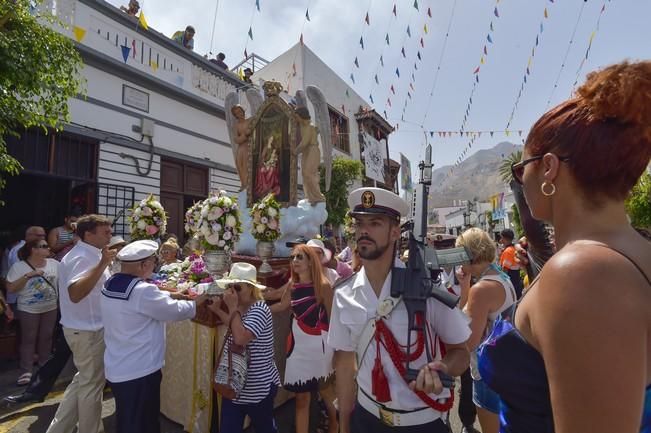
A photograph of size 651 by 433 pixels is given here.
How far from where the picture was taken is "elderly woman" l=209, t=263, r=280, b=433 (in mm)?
2734

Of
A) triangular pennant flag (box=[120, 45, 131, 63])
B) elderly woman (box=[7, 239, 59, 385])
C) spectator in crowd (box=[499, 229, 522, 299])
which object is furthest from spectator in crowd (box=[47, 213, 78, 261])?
spectator in crowd (box=[499, 229, 522, 299])

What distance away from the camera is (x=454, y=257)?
8.02ft

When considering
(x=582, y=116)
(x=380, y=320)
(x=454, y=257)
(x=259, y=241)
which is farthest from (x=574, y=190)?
(x=259, y=241)

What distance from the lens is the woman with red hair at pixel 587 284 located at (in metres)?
0.76

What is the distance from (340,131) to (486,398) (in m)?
23.2

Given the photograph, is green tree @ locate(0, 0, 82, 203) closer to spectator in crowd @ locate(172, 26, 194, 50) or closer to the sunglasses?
the sunglasses

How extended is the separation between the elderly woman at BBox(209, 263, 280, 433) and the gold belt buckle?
3.96 feet

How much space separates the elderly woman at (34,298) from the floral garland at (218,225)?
2571mm

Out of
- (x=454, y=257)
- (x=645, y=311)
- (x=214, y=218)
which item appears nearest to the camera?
(x=645, y=311)

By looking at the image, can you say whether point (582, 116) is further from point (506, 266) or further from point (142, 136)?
point (142, 136)

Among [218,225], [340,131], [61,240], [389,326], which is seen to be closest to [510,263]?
[218,225]

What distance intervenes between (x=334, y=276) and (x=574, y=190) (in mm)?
3151

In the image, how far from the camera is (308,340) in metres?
3.30

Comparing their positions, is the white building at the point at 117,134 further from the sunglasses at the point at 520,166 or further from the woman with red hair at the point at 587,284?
the woman with red hair at the point at 587,284
